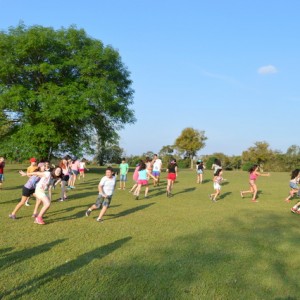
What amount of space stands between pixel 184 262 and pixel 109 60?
29.3 meters

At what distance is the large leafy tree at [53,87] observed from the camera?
29.9 metres

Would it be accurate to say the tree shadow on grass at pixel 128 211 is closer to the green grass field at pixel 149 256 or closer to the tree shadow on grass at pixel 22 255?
the green grass field at pixel 149 256

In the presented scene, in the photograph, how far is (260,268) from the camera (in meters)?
6.26

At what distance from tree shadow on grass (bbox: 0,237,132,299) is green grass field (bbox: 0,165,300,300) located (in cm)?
1

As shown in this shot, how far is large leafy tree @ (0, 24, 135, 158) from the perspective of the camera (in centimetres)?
2986

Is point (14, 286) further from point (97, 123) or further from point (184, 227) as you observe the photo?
point (97, 123)

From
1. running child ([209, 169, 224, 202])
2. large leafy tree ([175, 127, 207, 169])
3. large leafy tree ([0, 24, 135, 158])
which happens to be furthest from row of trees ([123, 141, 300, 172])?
running child ([209, 169, 224, 202])

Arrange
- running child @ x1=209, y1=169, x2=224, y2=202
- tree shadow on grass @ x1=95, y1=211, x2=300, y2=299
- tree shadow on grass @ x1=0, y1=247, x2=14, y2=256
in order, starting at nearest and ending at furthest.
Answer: tree shadow on grass @ x1=95, y1=211, x2=300, y2=299 → tree shadow on grass @ x1=0, y1=247, x2=14, y2=256 → running child @ x1=209, y1=169, x2=224, y2=202

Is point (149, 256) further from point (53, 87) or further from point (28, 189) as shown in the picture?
point (53, 87)

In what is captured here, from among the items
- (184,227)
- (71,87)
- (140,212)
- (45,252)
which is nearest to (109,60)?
(71,87)

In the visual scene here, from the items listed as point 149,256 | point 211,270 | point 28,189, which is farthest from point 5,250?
point 211,270

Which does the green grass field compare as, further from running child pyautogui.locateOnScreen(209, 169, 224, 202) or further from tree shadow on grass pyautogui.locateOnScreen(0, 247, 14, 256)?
running child pyautogui.locateOnScreen(209, 169, 224, 202)

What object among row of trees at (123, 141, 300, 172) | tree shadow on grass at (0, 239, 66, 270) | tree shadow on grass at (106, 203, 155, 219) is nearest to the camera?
tree shadow on grass at (0, 239, 66, 270)

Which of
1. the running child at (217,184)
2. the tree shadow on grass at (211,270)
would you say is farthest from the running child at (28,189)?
the running child at (217,184)
